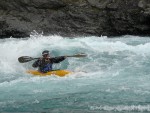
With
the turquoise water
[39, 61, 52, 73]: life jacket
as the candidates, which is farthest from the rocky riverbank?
[39, 61, 52, 73]: life jacket

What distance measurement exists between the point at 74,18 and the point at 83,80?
11.3 m

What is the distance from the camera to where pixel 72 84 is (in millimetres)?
12992

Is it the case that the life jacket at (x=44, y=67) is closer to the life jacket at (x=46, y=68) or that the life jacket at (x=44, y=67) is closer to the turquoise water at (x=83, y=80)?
the life jacket at (x=46, y=68)

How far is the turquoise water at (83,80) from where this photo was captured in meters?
10.3

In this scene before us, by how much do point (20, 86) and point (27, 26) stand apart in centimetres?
1194

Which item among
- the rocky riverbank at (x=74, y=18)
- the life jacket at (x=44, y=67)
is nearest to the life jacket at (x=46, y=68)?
the life jacket at (x=44, y=67)

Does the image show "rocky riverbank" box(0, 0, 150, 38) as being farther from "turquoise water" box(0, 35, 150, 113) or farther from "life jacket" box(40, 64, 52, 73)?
"life jacket" box(40, 64, 52, 73)

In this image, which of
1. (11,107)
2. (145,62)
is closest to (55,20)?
(145,62)

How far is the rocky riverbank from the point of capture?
24234mm

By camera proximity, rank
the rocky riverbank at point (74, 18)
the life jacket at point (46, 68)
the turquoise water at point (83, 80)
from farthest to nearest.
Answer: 1. the rocky riverbank at point (74, 18)
2. the life jacket at point (46, 68)
3. the turquoise water at point (83, 80)

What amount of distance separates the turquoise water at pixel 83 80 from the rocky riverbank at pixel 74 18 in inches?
113

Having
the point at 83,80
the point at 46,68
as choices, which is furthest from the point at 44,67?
the point at 83,80

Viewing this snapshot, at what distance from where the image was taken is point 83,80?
13.6 metres

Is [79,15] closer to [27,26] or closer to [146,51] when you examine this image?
[27,26]
